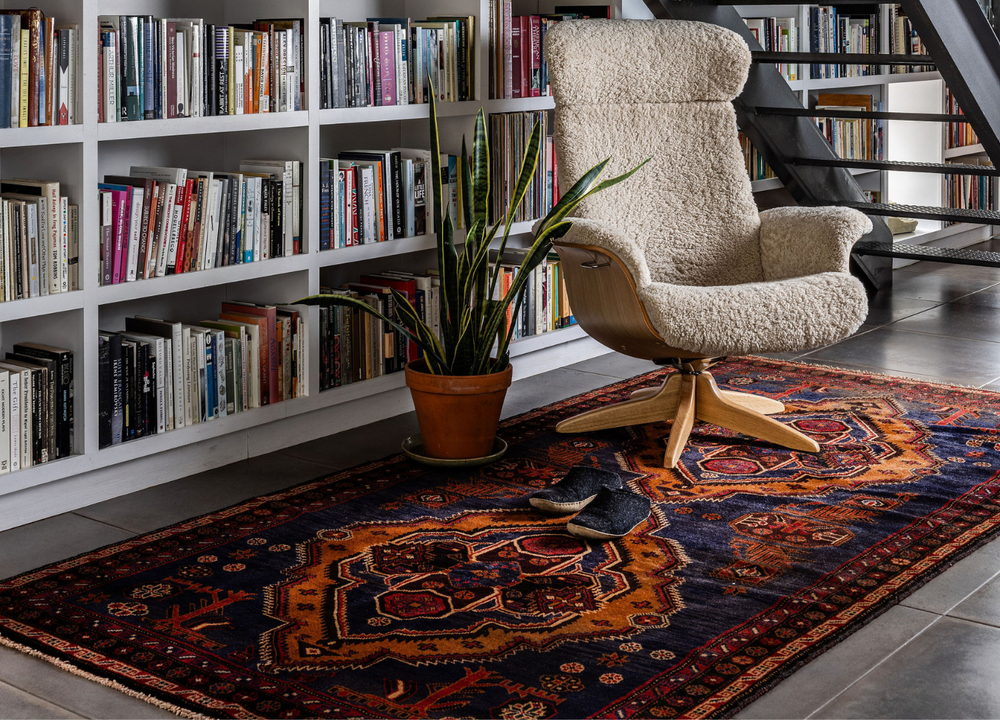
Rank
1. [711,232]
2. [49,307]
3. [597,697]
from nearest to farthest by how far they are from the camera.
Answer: [597,697], [49,307], [711,232]

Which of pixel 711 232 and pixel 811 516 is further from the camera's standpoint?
pixel 711 232

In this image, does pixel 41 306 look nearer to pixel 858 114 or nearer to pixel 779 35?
pixel 858 114

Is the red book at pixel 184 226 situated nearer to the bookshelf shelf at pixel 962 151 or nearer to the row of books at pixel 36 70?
the row of books at pixel 36 70

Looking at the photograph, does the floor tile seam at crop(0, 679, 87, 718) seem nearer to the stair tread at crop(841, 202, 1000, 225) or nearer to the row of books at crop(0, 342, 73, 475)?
the row of books at crop(0, 342, 73, 475)

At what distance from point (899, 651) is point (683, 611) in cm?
36

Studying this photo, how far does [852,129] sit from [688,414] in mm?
3115

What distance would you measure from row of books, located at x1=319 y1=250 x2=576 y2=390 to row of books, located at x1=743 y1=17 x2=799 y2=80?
5.54 ft

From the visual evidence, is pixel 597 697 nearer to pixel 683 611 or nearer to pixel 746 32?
pixel 683 611

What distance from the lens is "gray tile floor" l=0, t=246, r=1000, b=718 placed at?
69.2 inches

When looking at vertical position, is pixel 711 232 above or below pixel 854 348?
above

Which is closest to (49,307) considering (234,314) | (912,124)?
(234,314)

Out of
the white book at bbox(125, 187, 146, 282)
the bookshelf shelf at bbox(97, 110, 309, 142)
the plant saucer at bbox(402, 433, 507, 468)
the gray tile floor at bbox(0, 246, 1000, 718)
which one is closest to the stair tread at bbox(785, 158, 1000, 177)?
the gray tile floor at bbox(0, 246, 1000, 718)

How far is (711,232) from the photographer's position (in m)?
3.40

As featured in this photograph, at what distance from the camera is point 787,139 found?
4.66 meters
